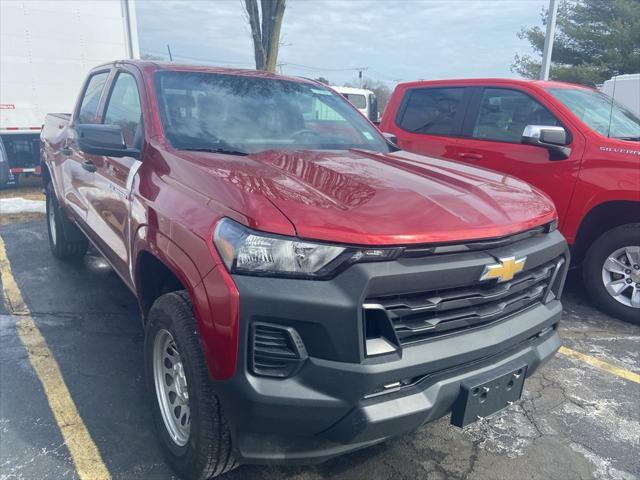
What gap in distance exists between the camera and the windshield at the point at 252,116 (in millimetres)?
2891

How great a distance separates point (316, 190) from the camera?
2.15m

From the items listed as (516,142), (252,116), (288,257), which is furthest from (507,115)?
(288,257)

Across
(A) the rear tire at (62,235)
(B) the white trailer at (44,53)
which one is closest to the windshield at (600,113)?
(A) the rear tire at (62,235)

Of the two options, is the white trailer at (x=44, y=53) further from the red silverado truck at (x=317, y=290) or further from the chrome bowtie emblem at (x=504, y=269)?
the chrome bowtie emblem at (x=504, y=269)

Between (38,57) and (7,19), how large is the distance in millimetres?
749

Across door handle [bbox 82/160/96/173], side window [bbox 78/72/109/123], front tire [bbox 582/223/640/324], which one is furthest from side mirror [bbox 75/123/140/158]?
front tire [bbox 582/223/640/324]

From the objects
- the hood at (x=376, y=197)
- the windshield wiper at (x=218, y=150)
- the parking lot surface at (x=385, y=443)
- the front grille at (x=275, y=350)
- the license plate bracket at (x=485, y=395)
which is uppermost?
the windshield wiper at (x=218, y=150)

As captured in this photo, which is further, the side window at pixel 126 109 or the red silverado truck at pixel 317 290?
the side window at pixel 126 109

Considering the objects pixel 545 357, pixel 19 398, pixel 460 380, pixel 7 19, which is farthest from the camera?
pixel 7 19

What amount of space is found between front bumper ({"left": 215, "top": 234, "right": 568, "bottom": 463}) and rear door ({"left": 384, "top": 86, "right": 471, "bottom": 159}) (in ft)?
Result: 12.1

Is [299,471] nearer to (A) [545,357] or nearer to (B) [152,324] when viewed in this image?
(B) [152,324]

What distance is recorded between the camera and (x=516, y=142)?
4.93 metres

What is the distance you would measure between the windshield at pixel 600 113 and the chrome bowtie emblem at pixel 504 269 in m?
3.01

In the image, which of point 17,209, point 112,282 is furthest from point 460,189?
point 17,209
